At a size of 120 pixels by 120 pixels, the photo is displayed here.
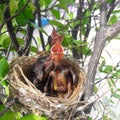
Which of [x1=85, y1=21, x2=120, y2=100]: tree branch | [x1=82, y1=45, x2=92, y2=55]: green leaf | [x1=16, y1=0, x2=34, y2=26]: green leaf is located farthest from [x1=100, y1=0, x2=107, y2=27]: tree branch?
[x1=82, y1=45, x2=92, y2=55]: green leaf

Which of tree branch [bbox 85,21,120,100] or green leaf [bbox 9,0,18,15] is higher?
green leaf [bbox 9,0,18,15]

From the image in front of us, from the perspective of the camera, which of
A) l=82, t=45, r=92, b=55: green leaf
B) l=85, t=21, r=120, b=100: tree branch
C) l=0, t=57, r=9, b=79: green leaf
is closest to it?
l=85, t=21, r=120, b=100: tree branch

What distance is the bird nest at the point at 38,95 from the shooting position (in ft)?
1.45

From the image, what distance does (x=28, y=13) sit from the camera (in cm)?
Result: 58

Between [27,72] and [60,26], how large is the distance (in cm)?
24

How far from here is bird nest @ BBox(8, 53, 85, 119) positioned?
443 millimetres

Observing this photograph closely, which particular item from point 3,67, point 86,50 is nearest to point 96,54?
point 3,67

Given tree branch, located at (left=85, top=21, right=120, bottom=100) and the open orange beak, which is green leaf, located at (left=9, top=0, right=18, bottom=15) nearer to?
the open orange beak

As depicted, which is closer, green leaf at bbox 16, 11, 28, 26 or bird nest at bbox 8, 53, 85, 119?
bird nest at bbox 8, 53, 85, 119

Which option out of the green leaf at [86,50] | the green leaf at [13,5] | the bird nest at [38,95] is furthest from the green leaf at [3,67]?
the green leaf at [86,50]

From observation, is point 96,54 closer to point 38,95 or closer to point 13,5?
point 38,95

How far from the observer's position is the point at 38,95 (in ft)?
1.52

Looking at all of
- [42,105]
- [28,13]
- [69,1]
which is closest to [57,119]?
[42,105]

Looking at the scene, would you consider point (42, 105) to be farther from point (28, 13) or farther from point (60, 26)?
point (60, 26)
